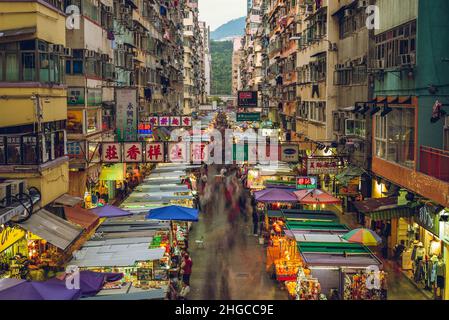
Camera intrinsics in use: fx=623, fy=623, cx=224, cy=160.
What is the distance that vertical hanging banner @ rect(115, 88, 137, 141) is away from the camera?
105 ft

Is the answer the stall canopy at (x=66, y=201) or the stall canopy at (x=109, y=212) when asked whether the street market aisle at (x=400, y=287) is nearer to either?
the stall canopy at (x=109, y=212)

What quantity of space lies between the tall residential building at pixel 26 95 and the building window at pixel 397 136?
13.0m

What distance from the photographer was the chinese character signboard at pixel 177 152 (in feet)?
92.5

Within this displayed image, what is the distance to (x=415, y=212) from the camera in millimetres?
23438

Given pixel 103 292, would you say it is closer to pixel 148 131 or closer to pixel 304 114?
pixel 148 131

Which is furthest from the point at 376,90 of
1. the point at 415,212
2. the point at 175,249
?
the point at 175,249

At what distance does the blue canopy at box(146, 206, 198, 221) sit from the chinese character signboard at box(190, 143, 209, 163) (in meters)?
5.55

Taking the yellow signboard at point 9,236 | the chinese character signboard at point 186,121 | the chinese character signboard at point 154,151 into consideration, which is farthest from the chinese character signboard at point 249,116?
the yellow signboard at point 9,236

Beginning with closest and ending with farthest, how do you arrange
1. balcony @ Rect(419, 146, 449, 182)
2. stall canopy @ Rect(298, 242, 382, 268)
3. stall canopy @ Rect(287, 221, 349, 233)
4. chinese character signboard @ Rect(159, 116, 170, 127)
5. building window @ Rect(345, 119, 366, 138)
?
stall canopy @ Rect(298, 242, 382, 268), balcony @ Rect(419, 146, 449, 182), stall canopy @ Rect(287, 221, 349, 233), building window @ Rect(345, 119, 366, 138), chinese character signboard @ Rect(159, 116, 170, 127)

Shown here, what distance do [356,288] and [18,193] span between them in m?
10.6

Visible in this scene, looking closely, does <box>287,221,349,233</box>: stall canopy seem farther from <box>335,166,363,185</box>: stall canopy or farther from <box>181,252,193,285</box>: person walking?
<box>335,166,363,185</box>: stall canopy

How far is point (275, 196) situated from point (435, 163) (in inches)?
437

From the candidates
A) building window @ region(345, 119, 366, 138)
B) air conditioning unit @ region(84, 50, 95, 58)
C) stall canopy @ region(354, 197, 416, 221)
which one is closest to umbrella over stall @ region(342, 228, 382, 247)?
stall canopy @ region(354, 197, 416, 221)

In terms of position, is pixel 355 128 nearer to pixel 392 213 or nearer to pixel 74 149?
pixel 392 213
